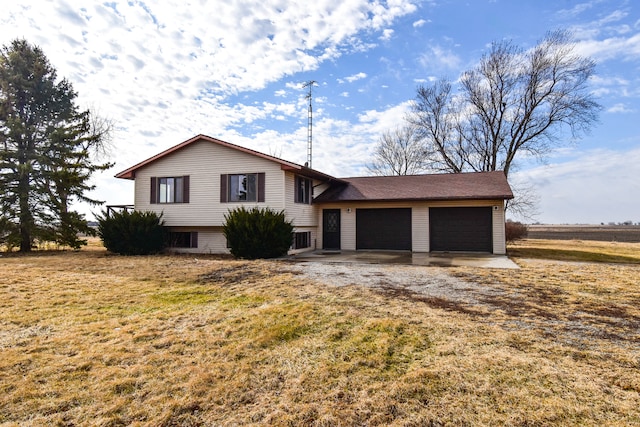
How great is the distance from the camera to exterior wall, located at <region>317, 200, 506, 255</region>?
1390cm

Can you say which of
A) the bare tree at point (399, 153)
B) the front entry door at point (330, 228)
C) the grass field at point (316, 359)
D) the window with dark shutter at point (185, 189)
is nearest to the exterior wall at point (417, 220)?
the front entry door at point (330, 228)

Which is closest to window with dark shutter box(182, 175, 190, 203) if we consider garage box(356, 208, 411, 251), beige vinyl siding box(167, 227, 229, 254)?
beige vinyl siding box(167, 227, 229, 254)

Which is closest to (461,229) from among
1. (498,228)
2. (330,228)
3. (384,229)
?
(498,228)

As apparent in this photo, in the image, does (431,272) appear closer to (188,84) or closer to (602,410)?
(602,410)

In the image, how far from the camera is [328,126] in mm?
23188

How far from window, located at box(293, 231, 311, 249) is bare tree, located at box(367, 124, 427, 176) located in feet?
48.2

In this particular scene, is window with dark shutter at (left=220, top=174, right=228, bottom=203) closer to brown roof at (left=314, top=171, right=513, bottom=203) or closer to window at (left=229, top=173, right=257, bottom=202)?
window at (left=229, top=173, right=257, bottom=202)

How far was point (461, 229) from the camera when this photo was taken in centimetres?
1448

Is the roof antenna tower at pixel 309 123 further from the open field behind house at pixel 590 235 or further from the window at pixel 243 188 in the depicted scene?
the open field behind house at pixel 590 235

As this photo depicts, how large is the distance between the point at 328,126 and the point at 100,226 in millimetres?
14715

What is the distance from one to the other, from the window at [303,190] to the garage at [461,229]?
5.48m

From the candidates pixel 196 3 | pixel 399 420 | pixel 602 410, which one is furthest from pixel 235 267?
pixel 602 410

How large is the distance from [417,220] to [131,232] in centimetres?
1185

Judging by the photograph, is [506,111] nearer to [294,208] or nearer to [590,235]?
[590,235]
